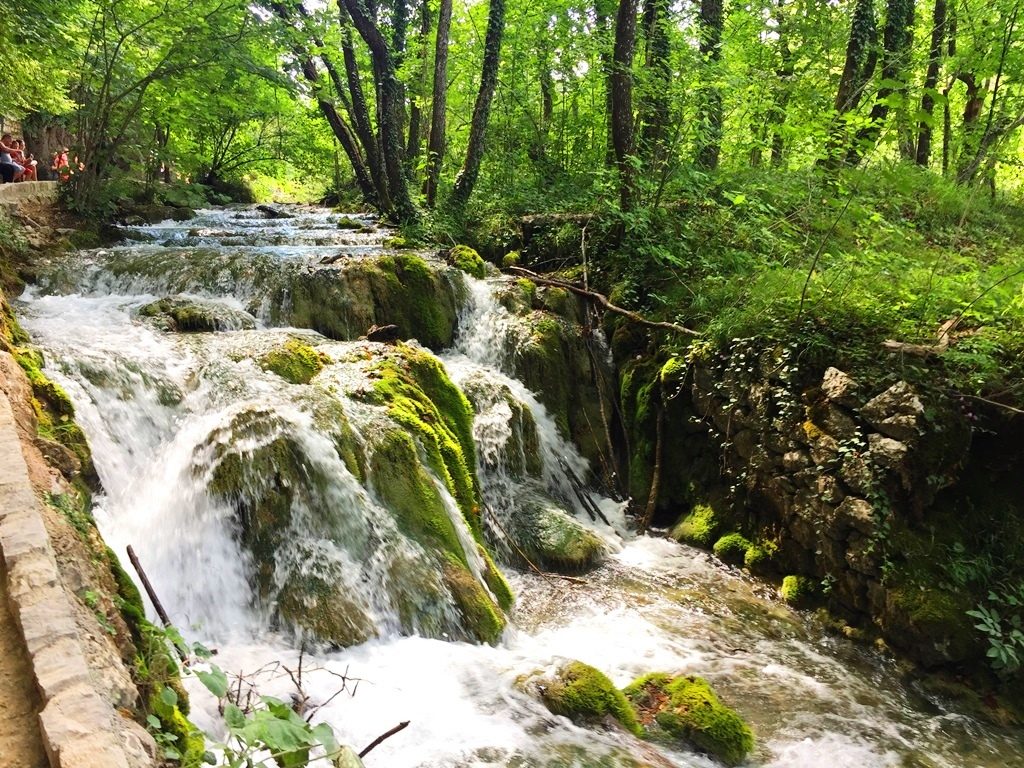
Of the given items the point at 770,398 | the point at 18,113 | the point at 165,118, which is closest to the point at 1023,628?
the point at 770,398

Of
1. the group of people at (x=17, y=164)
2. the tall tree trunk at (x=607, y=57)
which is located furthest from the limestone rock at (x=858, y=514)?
the group of people at (x=17, y=164)

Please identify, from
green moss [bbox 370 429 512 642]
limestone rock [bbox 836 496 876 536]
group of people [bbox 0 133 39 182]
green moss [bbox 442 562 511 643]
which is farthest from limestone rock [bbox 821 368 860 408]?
group of people [bbox 0 133 39 182]

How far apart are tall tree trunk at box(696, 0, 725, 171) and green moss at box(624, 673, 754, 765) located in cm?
734

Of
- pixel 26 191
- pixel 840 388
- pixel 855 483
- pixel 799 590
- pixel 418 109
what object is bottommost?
pixel 799 590

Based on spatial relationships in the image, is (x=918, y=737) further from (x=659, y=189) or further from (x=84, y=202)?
(x=84, y=202)

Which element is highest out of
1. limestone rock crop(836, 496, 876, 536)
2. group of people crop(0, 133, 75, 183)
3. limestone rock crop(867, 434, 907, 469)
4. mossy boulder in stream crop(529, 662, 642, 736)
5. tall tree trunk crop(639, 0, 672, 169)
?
tall tree trunk crop(639, 0, 672, 169)

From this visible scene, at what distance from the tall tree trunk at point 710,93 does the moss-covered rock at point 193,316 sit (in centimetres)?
679

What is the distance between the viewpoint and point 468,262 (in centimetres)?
1002

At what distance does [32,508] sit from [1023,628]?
6672 mm

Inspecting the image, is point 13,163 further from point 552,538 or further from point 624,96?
point 552,538

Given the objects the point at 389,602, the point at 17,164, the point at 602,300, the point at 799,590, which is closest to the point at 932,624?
the point at 799,590

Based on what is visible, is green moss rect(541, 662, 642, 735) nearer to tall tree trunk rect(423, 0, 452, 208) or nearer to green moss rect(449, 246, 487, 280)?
green moss rect(449, 246, 487, 280)

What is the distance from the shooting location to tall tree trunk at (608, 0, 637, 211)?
9875mm

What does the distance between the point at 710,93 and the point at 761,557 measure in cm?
656
